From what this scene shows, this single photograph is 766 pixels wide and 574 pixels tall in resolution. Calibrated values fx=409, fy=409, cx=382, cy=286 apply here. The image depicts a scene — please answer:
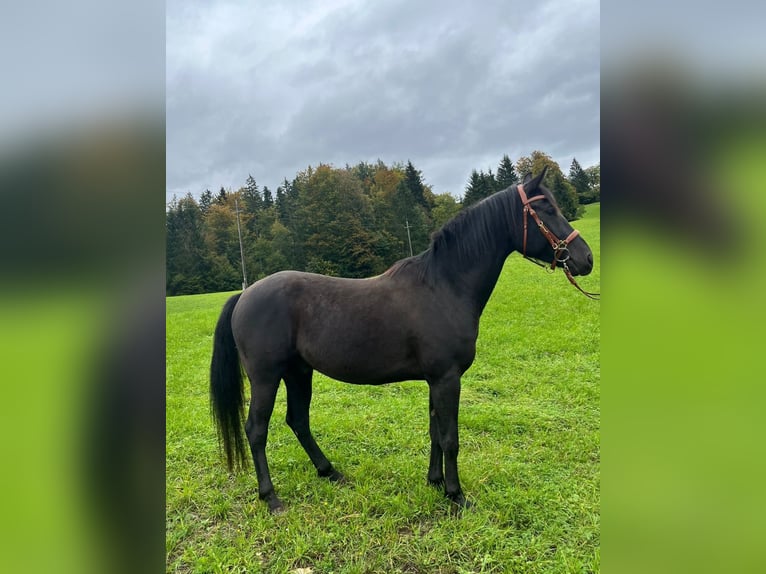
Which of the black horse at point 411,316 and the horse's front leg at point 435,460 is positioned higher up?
the black horse at point 411,316

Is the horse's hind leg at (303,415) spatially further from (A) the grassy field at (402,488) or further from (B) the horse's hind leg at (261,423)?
(B) the horse's hind leg at (261,423)

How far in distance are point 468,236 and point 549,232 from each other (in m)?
0.58

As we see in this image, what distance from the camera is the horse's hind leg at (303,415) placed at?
3.58 meters

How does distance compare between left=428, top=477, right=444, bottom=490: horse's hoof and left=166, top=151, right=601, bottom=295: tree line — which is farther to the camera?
left=166, top=151, right=601, bottom=295: tree line

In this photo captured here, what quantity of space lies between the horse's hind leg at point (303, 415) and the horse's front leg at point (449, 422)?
991 mm

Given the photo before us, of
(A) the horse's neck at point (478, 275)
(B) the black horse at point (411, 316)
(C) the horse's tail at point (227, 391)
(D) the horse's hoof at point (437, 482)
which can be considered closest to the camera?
(B) the black horse at point (411, 316)

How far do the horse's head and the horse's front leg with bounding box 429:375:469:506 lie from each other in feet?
3.73

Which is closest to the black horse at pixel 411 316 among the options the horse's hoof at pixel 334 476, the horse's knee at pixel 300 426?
the horse's knee at pixel 300 426

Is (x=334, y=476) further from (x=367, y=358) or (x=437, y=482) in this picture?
(x=367, y=358)

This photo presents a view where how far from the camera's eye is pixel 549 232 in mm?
2936

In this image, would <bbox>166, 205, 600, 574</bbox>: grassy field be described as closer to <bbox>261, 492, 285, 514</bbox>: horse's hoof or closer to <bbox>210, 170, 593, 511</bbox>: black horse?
<bbox>261, 492, 285, 514</bbox>: horse's hoof

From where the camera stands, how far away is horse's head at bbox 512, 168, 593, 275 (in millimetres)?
2924

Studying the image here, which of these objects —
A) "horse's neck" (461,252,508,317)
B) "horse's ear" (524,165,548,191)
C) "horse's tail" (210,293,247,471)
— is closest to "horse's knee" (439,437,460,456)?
"horse's neck" (461,252,508,317)
